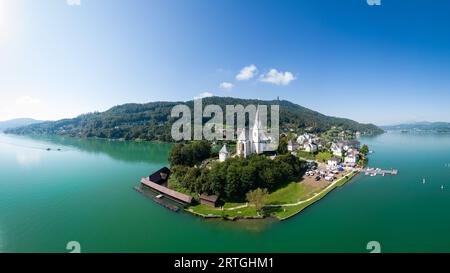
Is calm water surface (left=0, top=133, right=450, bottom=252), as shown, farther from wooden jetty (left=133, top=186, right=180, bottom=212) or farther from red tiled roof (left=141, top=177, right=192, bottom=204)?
red tiled roof (left=141, top=177, right=192, bottom=204)

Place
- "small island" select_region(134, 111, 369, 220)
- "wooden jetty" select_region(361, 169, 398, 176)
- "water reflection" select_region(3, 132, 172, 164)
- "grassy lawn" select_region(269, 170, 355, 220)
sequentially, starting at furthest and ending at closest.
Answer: "water reflection" select_region(3, 132, 172, 164), "wooden jetty" select_region(361, 169, 398, 176), "small island" select_region(134, 111, 369, 220), "grassy lawn" select_region(269, 170, 355, 220)

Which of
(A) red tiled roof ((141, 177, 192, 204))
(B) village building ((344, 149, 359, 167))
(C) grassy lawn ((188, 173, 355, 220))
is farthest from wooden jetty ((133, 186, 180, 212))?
(B) village building ((344, 149, 359, 167))

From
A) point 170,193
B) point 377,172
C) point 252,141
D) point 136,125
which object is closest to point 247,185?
point 170,193

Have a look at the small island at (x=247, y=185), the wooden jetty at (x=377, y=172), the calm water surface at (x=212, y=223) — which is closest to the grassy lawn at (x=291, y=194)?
the small island at (x=247, y=185)

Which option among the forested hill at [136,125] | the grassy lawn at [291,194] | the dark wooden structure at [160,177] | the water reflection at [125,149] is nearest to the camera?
the grassy lawn at [291,194]

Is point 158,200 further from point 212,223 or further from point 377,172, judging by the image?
point 377,172

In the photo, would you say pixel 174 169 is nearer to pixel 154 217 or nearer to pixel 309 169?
pixel 154 217

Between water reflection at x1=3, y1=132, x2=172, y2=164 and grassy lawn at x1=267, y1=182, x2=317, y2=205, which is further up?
water reflection at x1=3, y1=132, x2=172, y2=164

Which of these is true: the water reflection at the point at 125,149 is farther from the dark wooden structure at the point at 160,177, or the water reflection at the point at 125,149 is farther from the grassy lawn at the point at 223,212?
the grassy lawn at the point at 223,212

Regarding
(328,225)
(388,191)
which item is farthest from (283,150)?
(328,225)

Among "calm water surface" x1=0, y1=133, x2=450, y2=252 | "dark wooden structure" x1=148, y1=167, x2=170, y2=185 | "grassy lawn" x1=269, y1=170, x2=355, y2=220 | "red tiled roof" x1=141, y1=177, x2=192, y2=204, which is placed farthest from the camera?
"dark wooden structure" x1=148, y1=167, x2=170, y2=185

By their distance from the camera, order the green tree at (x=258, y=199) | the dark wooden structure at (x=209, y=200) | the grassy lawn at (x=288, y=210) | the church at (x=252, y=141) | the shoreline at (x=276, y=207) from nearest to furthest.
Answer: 1. the shoreline at (x=276, y=207)
2. the grassy lawn at (x=288, y=210)
3. the green tree at (x=258, y=199)
4. the dark wooden structure at (x=209, y=200)
5. the church at (x=252, y=141)
